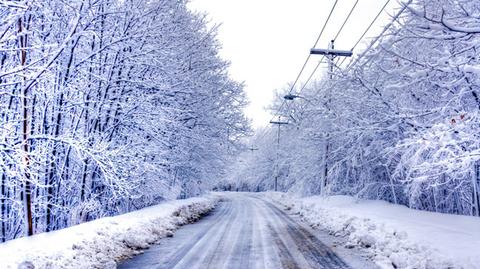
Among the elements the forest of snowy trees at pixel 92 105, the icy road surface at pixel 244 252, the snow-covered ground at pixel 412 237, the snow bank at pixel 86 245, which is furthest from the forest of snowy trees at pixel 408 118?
the forest of snowy trees at pixel 92 105

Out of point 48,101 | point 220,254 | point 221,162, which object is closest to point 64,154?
point 48,101

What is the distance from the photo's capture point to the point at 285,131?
52.2 meters

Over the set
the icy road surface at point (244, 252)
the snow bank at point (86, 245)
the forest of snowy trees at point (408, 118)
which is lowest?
the icy road surface at point (244, 252)

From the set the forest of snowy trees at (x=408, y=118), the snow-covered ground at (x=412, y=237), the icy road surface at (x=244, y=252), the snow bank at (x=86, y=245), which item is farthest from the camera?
the icy road surface at (x=244, y=252)

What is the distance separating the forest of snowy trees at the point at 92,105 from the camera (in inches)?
324

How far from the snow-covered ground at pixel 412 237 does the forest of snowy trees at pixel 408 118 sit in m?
0.99

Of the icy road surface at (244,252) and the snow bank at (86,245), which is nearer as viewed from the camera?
the snow bank at (86,245)

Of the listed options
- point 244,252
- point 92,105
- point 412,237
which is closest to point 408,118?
point 412,237

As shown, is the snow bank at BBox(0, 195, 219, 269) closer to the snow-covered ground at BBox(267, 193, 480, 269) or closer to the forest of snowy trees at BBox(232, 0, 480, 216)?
the snow-covered ground at BBox(267, 193, 480, 269)

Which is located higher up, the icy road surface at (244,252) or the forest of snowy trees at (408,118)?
the forest of snowy trees at (408,118)

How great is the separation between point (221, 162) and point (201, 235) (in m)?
18.0

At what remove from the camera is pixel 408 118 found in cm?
859

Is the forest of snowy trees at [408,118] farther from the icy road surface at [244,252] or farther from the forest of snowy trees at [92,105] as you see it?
the forest of snowy trees at [92,105]

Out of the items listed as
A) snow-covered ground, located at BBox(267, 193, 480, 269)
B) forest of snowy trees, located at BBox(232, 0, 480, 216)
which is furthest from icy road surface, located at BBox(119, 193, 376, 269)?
forest of snowy trees, located at BBox(232, 0, 480, 216)
